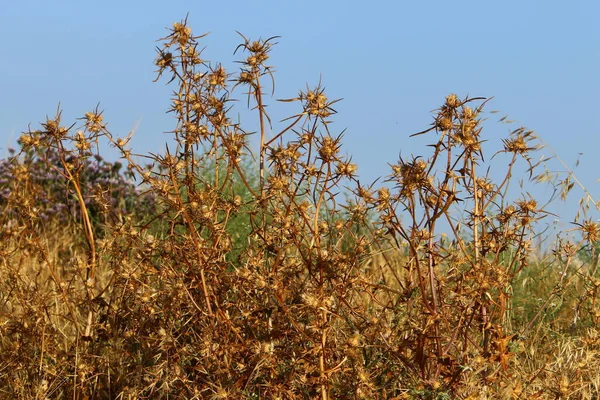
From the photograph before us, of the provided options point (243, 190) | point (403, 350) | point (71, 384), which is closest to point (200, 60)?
point (403, 350)

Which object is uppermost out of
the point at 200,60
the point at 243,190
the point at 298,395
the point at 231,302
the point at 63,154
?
the point at 243,190

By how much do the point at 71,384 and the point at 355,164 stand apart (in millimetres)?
1940

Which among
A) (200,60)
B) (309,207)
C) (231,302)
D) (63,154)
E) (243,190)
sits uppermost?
(243,190)

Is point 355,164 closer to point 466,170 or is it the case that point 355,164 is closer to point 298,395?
point 466,170

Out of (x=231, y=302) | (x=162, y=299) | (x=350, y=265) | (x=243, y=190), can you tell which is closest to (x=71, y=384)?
(x=162, y=299)

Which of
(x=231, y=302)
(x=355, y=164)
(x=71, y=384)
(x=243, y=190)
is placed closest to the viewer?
(x=355, y=164)

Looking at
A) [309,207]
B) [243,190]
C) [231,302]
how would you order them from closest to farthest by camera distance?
[309,207], [231,302], [243,190]

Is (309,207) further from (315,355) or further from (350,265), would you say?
(315,355)

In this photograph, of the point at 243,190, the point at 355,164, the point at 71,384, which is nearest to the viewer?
the point at 355,164

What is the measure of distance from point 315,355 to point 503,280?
28.9 inches

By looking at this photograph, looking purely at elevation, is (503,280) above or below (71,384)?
above

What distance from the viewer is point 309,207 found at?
3.16m

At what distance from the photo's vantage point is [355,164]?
2955 mm

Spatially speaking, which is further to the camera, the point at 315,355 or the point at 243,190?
the point at 243,190
